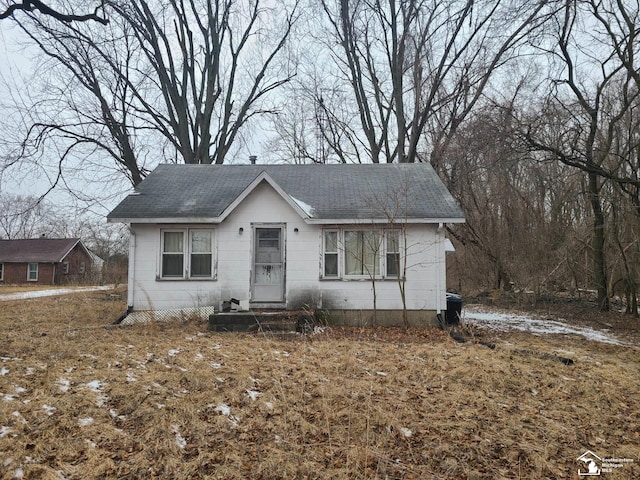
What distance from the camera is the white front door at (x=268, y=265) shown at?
10.7 m

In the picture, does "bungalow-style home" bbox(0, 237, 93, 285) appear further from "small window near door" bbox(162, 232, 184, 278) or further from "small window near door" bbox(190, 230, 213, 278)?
"small window near door" bbox(190, 230, 213, 278)

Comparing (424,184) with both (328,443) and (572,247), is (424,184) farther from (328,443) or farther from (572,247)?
(328,443)

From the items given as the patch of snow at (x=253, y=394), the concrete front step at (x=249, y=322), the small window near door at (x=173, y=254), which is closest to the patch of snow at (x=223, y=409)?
the patch of snow at (x=253, y=394)

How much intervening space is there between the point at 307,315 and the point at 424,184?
5.40 m

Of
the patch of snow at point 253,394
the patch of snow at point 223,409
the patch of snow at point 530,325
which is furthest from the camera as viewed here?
the patch of snow at point 530,325

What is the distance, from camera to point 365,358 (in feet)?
23.1

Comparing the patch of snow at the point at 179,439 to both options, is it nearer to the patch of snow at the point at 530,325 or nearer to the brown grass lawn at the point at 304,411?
the brown grass lawn at the point at 304,411

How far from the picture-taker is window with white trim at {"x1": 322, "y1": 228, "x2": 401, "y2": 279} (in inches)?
416

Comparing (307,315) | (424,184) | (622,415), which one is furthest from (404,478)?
(424,184)

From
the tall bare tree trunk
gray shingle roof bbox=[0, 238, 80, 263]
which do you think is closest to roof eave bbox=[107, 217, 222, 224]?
the tall bare tree trunk

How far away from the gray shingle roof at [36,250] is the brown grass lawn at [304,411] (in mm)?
31959
